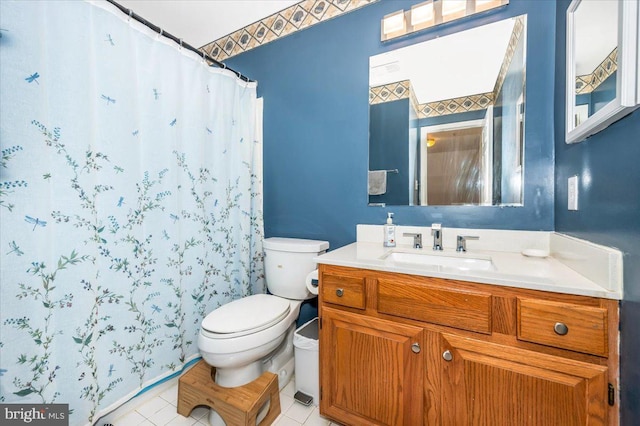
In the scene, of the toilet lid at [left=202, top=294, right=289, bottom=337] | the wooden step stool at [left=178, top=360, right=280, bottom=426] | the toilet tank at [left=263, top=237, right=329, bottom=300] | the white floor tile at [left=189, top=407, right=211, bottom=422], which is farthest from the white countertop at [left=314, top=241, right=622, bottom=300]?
the white floor tile at [left=189, top=407, right=211, bottom=422]

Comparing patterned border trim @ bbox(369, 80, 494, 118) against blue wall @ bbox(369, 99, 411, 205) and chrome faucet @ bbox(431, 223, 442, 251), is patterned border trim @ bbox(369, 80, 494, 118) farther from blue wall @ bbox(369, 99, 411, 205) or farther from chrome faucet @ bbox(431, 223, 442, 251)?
chrome faucet @ bbox(431, 223, 442, 251)

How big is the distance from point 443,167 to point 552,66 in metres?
0.59

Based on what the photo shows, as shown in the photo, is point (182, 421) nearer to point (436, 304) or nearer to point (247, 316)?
point (247, 316)

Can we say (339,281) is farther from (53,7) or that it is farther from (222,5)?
(222,5)

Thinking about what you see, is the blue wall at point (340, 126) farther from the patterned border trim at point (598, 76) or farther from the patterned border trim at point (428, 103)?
the patterned border trim at point (598, 76)

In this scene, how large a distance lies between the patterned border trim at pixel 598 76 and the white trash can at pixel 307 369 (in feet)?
4.85

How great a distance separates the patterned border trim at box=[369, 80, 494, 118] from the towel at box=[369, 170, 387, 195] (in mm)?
372

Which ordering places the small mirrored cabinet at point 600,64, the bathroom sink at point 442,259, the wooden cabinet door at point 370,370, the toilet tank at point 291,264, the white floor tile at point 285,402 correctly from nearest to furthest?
the small mirrored cabinet at point 600,64 < the wooden cabinet door at point 370,370 < the bathroom sink at point 442,259 < the white floor tile at point 285,402 < the toilet tank at point 291,264

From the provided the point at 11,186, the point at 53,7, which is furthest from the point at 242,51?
the point at 11,186

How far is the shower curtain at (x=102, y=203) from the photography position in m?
0.92

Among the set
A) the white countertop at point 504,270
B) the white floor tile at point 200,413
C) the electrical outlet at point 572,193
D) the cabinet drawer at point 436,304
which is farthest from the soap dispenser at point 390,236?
the white floor tile at point 200,413

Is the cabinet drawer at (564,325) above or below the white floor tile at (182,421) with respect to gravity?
above

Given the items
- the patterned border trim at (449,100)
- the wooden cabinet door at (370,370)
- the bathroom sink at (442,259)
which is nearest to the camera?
the wooden cabinet door at (370,370)

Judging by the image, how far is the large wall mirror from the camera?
4.00 feet
